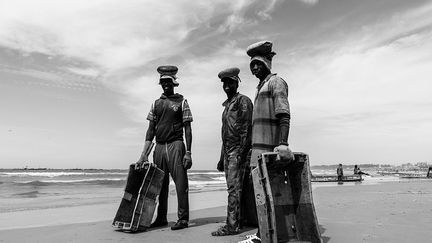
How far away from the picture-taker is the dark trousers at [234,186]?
452 centimetres

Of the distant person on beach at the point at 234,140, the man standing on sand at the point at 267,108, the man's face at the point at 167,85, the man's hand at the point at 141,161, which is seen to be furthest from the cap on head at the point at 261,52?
the man's hand at the point at 141,161

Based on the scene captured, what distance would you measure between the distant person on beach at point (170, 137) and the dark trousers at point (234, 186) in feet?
2.47

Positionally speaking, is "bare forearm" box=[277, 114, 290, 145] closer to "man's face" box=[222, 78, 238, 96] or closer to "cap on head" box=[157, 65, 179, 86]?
"man's face" box=[222, 78, 238, 96]

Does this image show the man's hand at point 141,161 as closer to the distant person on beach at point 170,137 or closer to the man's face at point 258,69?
the distant person on beach at point 170,137

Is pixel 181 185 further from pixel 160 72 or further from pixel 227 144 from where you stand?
pixel 160 72

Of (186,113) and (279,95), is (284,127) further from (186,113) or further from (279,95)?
(186,113)

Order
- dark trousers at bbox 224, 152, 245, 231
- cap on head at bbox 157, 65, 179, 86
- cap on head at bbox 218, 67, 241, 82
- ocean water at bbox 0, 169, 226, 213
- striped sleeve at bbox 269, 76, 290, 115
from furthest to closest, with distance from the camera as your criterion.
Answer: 1. ocean water at bbox 0, 169, 226, 213
2. cap on head at bbox 157, 65, 179, 86
3. cap on head at bbox 218, 67, 241, 82
4. dark trousers at bbox 224, 152, 245, 231
5. striped sleeve at bbox 269, 76, 290, 115

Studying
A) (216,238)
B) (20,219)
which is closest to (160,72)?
(216,238)

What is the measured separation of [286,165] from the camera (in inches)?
145

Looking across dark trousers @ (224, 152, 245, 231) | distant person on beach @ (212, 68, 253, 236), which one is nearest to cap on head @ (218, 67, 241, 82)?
distant person on beach @ (212, 68, 253, 236)

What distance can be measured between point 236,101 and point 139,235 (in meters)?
2.22

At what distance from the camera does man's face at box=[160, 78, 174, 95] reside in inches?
216

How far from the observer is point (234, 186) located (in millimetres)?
4598

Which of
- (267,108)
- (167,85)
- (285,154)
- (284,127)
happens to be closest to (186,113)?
(167,85)
